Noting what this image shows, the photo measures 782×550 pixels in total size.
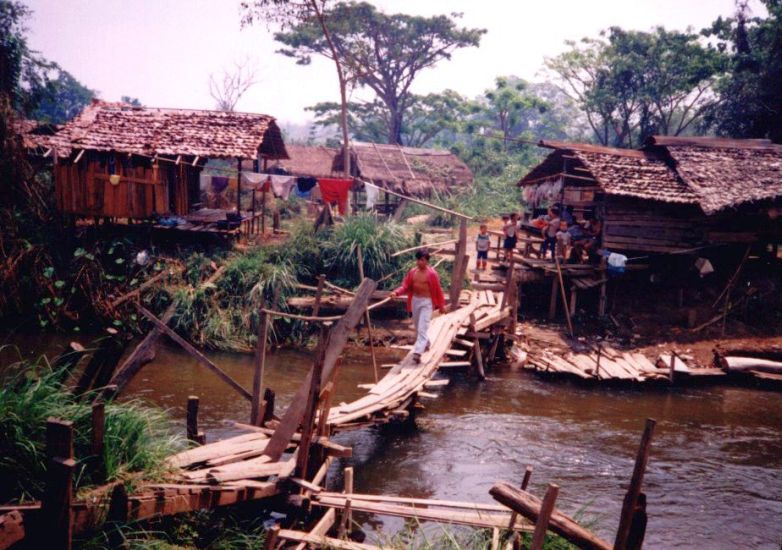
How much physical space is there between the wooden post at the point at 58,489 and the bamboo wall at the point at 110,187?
13085mm

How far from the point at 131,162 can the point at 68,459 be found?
1341 cm

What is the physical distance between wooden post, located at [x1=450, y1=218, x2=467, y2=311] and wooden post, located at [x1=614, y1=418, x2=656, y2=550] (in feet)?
27.7

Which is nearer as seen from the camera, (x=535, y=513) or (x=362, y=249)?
(x=535, y=513)

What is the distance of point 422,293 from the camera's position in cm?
955

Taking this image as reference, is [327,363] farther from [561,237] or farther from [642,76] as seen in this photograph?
[642,76]

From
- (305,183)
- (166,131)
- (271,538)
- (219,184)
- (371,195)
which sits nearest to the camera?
(271,538)

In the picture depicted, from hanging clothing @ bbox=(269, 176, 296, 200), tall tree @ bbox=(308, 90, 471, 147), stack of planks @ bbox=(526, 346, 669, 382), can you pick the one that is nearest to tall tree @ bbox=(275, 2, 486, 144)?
tall tree @ bbox=(308, 90, 471, 147)

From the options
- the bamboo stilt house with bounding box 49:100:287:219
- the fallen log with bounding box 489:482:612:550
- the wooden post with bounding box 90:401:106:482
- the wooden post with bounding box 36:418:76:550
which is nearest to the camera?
the wooden post with bounding box 36:418:76:550

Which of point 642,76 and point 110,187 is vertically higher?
point 642,76

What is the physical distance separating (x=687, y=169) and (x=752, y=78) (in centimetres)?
863

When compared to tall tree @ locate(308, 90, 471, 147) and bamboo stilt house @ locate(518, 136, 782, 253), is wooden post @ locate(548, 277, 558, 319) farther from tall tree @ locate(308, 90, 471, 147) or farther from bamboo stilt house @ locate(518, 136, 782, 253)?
tall tree @ locate(308, 90, 471, 147)

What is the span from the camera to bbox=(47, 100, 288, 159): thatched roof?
1529 centimetres

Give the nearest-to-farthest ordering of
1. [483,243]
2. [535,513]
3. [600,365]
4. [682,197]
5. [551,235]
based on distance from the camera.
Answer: [535,513]
[600,365]
[682,197]
[551,235]
[483,243]

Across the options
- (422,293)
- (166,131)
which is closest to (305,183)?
(166,131)
